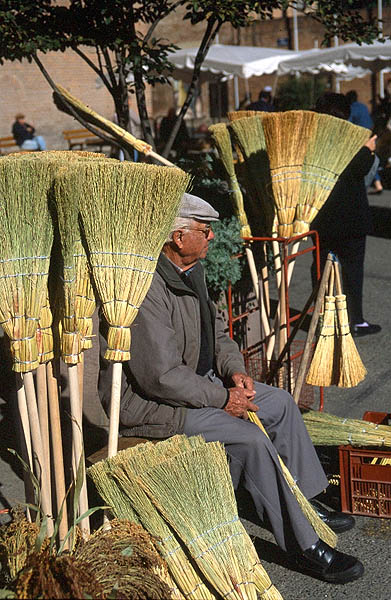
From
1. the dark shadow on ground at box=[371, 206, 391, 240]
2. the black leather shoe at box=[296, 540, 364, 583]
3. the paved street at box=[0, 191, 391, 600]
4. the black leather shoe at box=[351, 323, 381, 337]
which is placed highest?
the black leather shoe at box=[296, 540, 364, 583]

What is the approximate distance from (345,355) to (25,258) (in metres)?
2.17

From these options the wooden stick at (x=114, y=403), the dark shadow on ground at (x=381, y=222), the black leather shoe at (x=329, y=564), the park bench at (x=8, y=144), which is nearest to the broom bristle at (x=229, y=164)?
the black leather shoe at (x=329, y=564)

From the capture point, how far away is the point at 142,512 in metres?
2.90

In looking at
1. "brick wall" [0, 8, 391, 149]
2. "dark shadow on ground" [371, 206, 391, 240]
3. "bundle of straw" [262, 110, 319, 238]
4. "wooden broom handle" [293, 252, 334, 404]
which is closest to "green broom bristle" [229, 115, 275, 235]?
"bundle of straw" [262, 110, 319, 238]

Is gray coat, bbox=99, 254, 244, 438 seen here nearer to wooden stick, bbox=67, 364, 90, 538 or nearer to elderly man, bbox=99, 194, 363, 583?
elderly man, bbox=99, 194, 363, 583

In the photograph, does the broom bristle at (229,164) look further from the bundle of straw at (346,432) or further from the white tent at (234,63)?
the white tent at (234,63)

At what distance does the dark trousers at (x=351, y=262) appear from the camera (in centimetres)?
670

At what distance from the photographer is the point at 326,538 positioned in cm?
366

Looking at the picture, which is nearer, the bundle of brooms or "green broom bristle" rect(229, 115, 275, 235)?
the bundle of brooms

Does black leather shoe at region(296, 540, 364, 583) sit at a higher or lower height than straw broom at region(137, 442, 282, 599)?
lower

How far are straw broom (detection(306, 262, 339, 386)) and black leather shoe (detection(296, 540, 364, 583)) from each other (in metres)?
1.11

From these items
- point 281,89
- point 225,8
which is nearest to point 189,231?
point 225,8

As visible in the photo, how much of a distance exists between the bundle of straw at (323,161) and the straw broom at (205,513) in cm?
229

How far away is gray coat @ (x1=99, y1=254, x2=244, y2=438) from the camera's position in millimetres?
3486
